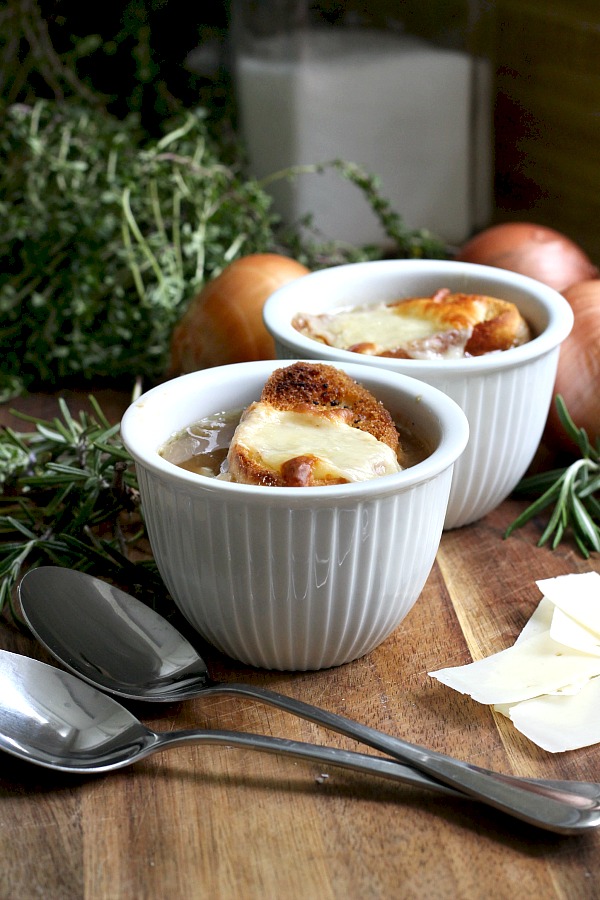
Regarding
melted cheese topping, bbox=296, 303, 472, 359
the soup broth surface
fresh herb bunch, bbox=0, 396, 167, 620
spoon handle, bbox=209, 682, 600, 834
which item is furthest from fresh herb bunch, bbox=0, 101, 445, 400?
spoon handle, bbox=209, 682, 600, 834

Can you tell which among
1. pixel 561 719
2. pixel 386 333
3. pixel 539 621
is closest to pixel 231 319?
pixel 386 333

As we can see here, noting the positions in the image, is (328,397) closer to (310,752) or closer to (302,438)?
(302,438)

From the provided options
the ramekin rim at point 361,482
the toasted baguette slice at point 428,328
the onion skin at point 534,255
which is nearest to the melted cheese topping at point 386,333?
the toasted baguette slice at point 428,328

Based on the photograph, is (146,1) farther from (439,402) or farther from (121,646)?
(121,646)

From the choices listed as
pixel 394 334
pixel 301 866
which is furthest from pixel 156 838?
pixel 394 334

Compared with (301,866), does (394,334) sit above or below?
above

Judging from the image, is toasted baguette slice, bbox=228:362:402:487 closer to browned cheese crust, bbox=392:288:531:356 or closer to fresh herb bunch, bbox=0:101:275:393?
browned cheese crust, bbox=392:288:531:356

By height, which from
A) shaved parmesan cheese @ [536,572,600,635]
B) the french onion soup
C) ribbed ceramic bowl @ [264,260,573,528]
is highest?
the french onion soup
